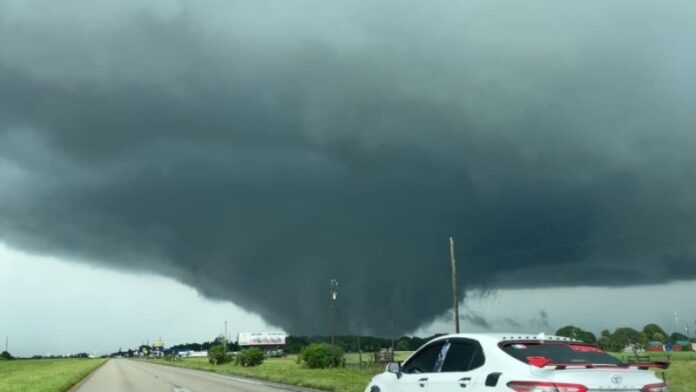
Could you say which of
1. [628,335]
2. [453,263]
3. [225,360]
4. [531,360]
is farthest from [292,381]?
[628,335]

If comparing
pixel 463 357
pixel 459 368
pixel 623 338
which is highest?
pixel 463 357

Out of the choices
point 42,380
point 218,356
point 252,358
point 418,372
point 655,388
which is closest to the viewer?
point 655,388

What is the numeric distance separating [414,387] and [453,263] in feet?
121

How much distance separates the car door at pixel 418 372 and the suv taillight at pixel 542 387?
6.68 ft

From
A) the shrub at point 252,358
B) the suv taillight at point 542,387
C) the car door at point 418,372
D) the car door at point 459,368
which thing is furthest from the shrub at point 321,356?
the suv taillight at point 542,387

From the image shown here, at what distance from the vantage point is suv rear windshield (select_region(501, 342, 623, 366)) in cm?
810

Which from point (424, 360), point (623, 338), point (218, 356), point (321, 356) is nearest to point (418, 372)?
point (424, 360)

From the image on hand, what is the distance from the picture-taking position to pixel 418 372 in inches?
388

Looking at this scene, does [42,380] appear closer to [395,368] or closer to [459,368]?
[395,368]

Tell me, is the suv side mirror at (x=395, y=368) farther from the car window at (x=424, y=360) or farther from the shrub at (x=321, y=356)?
the shrub at (x=321, y=356)

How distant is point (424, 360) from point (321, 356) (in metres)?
51.3

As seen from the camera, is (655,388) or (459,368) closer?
(655,388)

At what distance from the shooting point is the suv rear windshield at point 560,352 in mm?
8102

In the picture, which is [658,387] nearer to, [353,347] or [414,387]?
[414,387]
